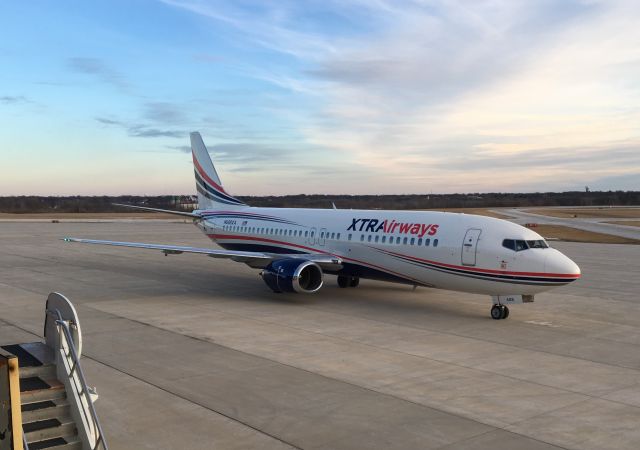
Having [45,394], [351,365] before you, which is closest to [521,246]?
[351,365]

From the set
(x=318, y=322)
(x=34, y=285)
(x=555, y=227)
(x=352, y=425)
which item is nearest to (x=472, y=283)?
(x=318, y=322)

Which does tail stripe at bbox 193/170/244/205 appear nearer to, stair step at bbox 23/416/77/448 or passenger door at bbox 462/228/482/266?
passenger door at bbox 462/228/482/266

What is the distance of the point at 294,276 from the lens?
67.7 ft

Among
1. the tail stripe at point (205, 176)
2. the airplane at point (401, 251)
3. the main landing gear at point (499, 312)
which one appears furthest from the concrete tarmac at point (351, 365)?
the tail stripe at point (205, 176)

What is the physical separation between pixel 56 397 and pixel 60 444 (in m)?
0.61

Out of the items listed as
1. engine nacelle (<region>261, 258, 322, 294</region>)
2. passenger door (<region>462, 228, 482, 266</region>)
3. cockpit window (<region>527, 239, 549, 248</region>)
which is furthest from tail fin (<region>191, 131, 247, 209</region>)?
cockpit window (<region>527, 239, 549, 248</region>)

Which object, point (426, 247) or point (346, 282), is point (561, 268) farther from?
point (346, 282)

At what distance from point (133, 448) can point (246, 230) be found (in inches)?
747

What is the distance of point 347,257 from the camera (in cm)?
2250

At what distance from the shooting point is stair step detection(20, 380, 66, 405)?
7.37 meters

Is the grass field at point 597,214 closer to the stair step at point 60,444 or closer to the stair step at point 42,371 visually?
the stair step at point 42,371

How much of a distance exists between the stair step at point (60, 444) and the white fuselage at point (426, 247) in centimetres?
1342

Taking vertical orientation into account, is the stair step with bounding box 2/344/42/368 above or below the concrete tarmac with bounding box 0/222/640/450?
above

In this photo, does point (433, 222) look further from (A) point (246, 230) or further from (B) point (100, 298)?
(B) point (100, 298)
